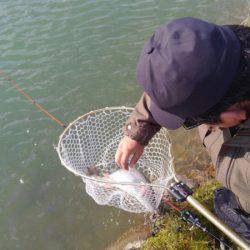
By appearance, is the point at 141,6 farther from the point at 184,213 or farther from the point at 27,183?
the point at 184,213

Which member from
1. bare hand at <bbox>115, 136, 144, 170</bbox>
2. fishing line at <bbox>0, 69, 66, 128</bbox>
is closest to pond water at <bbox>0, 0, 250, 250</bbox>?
fishing line at <bbox>0, 69, 66, 128</bbox>

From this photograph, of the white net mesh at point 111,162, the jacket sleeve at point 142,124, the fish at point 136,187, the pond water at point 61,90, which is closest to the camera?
the jacket sleeve at point 142,124

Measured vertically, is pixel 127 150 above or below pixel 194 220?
above

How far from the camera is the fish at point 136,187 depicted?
12.6 feet

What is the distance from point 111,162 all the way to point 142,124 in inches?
71.7

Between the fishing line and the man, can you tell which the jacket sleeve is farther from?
the fishing line

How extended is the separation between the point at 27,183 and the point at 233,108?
14.6ft

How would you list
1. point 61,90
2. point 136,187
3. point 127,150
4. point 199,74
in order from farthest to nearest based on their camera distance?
point 61,90, point 136,187, point 127,150, point 199,74

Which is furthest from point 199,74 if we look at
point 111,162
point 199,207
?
point 111,162

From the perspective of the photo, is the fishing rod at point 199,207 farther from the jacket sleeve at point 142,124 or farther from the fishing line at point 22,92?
the fishing line at point 22,92

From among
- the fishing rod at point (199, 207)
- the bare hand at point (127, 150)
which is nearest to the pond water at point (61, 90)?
the fishing rod at point (199, 207)

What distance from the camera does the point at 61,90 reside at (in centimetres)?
771

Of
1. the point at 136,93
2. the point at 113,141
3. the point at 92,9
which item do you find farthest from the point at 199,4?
the point at 113,141

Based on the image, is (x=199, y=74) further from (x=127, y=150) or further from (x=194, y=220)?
(x=194, y=220)
